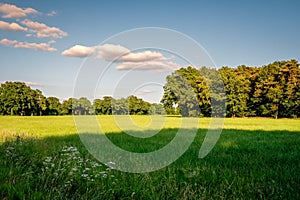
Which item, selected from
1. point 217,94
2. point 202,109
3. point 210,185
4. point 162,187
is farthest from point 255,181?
point 202,109

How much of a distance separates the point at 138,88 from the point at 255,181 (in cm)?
600

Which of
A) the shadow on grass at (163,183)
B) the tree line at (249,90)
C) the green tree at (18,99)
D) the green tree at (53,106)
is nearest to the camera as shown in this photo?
the shadow on grass at (163,183)

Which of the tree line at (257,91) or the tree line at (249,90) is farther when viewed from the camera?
the tree line at (257,91)

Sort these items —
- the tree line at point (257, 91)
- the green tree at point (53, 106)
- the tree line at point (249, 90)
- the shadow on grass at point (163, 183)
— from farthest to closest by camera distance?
the green tree at point (53, 106) < the tree line at point (257, 91) < the tree line at point (249, 90) < the shadow on grass at point (163, 183)

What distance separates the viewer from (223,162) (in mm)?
7629

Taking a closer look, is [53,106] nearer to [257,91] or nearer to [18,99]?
[18,99]

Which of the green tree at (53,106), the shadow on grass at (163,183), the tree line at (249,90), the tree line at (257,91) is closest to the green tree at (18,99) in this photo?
the green tree at (53,106)

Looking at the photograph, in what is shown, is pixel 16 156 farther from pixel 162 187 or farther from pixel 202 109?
pixel 202 109

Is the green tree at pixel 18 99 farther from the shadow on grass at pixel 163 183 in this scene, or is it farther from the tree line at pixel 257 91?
the shadow on grass at pixel 163 183

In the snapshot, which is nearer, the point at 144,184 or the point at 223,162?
the point at 144,184

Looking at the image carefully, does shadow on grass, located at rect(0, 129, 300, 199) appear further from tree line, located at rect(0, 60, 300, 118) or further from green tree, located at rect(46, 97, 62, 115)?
green tree, located at rect(46, 97, 62, 115)

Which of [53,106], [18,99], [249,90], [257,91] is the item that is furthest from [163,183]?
[53,106]

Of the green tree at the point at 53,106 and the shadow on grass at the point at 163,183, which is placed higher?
the green tree at the point at 53,106

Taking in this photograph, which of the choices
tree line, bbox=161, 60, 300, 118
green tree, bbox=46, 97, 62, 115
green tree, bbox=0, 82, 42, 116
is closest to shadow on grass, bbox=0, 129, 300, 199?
tree line, bbox=161, 60, 300, 118
